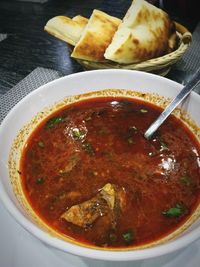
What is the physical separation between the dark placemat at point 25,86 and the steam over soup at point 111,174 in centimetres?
49

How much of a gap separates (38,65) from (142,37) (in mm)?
932

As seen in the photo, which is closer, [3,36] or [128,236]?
[128,236]

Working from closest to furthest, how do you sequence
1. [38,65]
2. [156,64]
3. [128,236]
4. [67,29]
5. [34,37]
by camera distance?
[128,236] < [156,64] < [67,29] < [38,65] < [34,37]

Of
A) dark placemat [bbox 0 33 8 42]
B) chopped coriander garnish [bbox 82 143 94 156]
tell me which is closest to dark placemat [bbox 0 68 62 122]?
chopped coriander garnish [bbox 82 143 94 156]

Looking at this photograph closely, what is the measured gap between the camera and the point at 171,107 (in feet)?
5.27

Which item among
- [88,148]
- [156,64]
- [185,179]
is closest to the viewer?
[185,179]

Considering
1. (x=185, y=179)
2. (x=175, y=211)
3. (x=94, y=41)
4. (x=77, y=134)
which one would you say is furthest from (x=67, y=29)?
(x=175, y=211)

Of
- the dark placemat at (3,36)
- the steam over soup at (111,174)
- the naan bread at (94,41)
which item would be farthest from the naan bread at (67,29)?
the dark placemat at (3,36)

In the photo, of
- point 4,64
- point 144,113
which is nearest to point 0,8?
point 4,64

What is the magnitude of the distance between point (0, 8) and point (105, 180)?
314cm

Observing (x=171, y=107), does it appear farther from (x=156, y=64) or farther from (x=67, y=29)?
(x=67, y=29)

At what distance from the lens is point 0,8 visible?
12.3 ft

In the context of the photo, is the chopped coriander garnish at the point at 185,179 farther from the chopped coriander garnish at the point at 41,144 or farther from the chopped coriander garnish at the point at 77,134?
the chopped coriander garnish at the point at 41,144

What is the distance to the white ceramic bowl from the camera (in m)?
0.98
